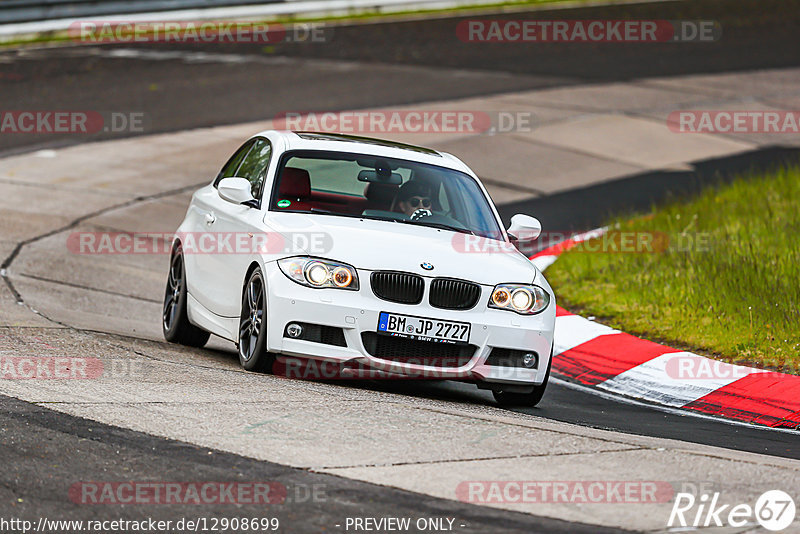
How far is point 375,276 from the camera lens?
7832 millimetres

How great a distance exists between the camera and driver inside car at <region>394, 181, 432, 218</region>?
8.96 meters

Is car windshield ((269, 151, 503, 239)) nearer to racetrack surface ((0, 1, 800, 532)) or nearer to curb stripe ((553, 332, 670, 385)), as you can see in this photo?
racetrack surface ((0, 1, 800, 532))

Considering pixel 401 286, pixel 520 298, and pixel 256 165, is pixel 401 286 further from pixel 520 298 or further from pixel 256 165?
pixel 256 165

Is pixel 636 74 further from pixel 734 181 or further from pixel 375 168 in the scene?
pixel 375 168

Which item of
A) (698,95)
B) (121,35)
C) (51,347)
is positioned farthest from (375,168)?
(121,35)

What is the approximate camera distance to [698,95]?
23.1 m

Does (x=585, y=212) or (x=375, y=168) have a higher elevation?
(x=375, y=168)

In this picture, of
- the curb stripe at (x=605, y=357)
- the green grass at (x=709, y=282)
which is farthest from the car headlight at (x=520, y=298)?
the green grass at (x=709, y=282)

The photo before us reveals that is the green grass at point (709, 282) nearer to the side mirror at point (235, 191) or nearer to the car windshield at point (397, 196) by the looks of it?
the car windshield at point (397, 196)

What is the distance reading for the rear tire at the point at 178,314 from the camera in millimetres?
9562

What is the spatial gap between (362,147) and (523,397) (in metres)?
2.20

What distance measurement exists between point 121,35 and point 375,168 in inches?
749

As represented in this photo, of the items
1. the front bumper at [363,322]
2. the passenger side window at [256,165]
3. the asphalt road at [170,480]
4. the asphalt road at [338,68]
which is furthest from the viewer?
the asphalt road at [338,68]

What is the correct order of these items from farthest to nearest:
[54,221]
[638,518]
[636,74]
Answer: [636,74] → [54,221] → [638,518]
